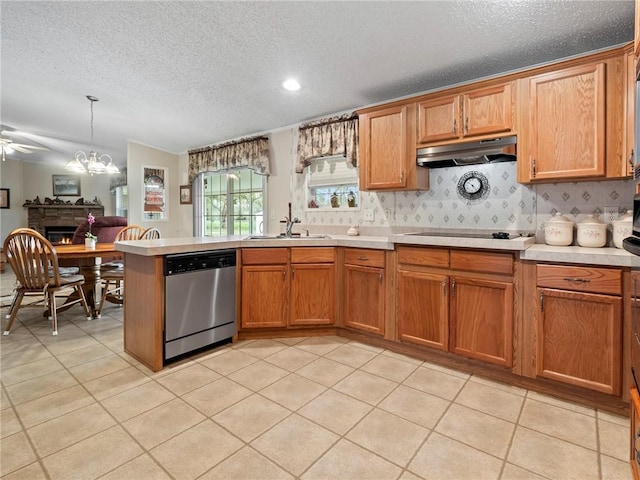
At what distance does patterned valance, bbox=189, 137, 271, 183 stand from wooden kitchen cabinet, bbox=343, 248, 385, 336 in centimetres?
205

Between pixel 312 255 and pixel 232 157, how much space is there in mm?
2519

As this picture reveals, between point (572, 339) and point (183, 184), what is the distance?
18.9 ft

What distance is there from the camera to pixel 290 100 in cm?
350

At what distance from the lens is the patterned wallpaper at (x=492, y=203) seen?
7.87 feet

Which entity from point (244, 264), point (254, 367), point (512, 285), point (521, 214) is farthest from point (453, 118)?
point (254, 367)

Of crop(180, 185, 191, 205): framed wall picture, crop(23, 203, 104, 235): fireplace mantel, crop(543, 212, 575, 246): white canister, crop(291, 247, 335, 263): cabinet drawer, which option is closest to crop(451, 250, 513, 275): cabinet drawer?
crop(543, 212, 575, 246): white canister

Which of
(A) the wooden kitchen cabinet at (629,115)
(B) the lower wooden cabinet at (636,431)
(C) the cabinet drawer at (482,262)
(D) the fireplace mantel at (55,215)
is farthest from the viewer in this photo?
(D) the fireplace mantel at (55,215)

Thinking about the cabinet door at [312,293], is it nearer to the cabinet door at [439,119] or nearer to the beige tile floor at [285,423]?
the beige tile floor at [285,423]

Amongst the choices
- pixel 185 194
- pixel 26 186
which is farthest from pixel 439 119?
pixel 26 186

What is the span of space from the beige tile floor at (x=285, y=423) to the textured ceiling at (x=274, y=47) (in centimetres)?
232

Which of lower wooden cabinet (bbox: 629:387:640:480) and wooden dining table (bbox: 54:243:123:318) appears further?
wooden dining table (bbox: 54:243:123:318)

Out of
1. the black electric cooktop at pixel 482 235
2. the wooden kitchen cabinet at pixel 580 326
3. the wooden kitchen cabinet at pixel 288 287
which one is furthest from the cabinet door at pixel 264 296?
the wooden kitchen cabinet at pixel 580 326

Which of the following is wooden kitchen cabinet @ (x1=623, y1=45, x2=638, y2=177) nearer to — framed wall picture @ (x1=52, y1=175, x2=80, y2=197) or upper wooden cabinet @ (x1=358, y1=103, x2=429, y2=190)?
upper wooden cabinet @ (x1=358, y1=103, x2=429, y2=190)

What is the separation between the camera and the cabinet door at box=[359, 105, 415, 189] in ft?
9.57
